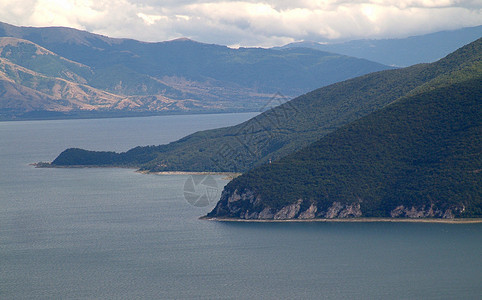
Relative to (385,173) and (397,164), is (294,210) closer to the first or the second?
(385,173)

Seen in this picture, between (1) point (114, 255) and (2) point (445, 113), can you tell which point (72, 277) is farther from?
(2) point (445, 113)

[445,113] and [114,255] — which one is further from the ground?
[445,113]

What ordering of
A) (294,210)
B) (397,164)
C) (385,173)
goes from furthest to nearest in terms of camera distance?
(397,164)
(385,173)
(294,210)

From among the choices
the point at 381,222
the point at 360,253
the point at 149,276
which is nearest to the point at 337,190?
the point at 381,222

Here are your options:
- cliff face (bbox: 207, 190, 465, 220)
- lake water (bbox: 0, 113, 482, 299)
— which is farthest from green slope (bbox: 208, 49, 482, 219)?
lake water (bbox: 0, 113, 482, 299)

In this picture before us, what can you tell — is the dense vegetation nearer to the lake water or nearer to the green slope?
the green slope

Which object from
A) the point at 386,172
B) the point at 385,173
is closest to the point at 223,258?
the point at 385,173
